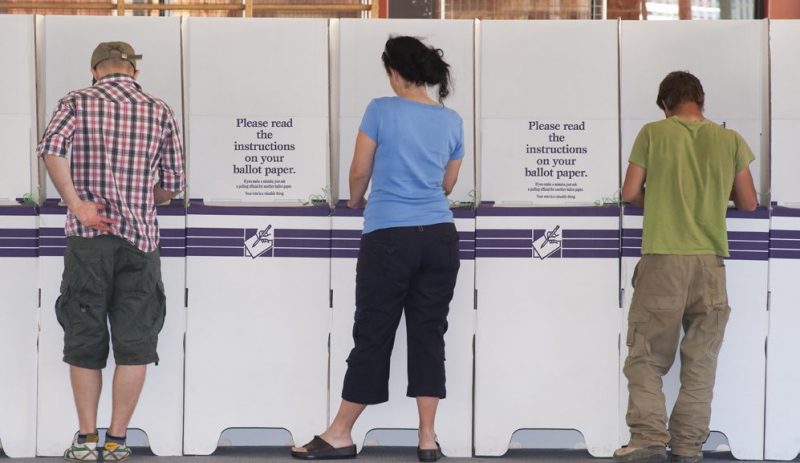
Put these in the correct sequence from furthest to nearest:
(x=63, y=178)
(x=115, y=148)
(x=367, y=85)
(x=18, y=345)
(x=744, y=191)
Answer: (x=367, y=85) < (x=18, y=345) < (x=744, y=191) < (x=115, y=148) < (x=63, y=178)

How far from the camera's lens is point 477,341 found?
4.57 metres

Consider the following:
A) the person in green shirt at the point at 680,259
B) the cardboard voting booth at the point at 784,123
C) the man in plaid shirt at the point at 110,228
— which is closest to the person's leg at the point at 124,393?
the man in plaid shirt at the point at 110,228

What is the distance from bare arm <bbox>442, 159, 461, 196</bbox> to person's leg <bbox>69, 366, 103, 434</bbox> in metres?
1.38

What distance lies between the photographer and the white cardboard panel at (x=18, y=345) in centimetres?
448

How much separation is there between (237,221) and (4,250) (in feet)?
2.81

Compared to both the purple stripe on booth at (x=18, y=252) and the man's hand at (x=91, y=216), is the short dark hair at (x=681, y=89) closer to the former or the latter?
the man's hand at (x=91, y=216)

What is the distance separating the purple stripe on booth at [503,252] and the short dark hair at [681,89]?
741 mm

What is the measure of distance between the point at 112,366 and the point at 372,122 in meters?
1.36

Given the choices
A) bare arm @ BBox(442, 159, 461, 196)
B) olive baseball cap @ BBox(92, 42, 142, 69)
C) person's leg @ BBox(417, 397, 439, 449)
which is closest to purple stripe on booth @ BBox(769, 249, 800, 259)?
bare arm @ BBox(442, 159, 461, 196)

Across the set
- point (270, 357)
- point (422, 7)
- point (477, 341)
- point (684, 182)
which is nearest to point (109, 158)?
point (270, 357)

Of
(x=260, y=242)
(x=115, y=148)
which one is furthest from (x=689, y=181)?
(x=115, y=148)

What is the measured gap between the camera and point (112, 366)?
14.9 ft

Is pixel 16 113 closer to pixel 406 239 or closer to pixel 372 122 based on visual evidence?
pixel 372 122

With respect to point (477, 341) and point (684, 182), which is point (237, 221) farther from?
point (684, 182)
